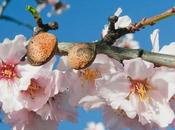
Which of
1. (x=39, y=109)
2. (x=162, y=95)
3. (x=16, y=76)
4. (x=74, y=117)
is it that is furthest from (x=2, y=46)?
(x=162, y=95)

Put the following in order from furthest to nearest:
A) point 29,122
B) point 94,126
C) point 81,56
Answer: point 94,126 < point 29,122 < point 81,56

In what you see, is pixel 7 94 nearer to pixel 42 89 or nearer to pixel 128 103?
pixel 42 89

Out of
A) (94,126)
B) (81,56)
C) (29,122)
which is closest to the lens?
(81,56)

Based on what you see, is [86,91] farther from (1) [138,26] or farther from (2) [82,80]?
(1) [138,26]

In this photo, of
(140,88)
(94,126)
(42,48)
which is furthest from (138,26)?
(94,126)

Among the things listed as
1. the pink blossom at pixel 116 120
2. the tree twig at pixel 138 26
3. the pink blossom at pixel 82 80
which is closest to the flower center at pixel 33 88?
the pink blossom at pixel 82 80
